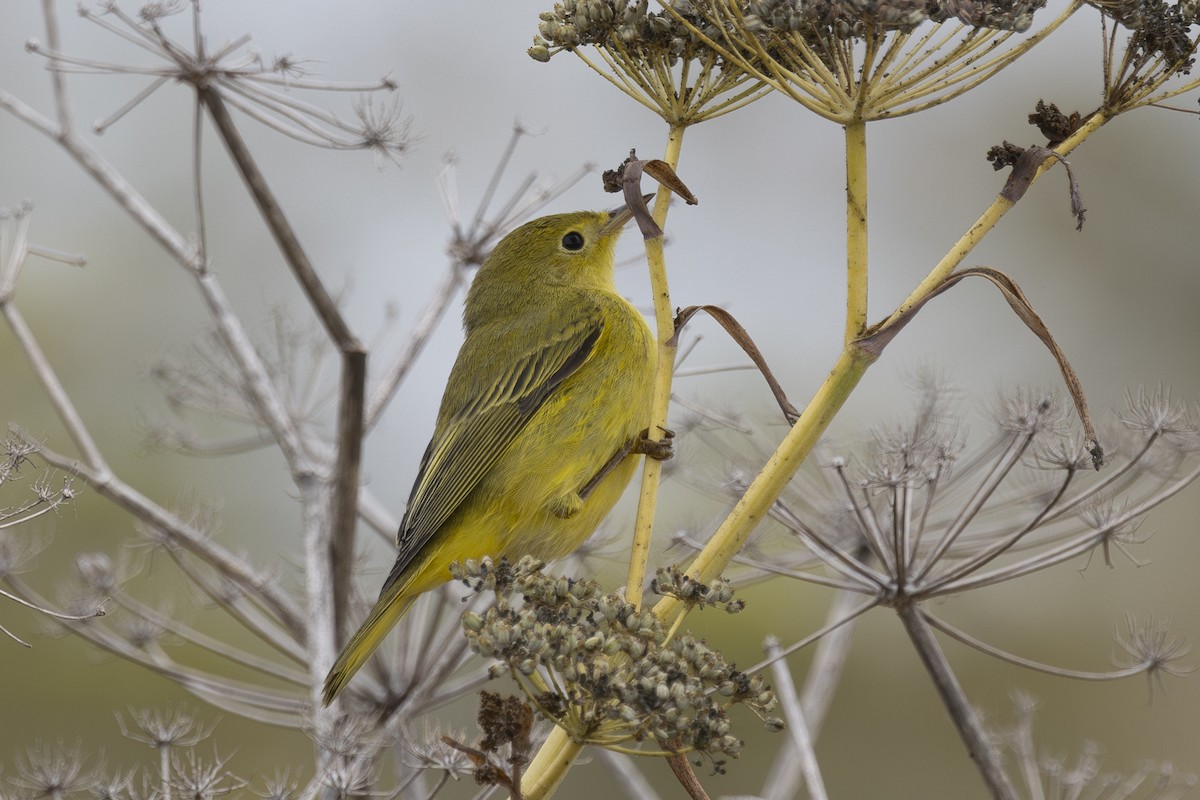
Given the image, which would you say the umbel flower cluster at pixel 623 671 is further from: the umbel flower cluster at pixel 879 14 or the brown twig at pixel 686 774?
the umbel flower cluster at pixel 879 14

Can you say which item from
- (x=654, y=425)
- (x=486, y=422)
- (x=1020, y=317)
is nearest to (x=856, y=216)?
(x=1020, y=317)

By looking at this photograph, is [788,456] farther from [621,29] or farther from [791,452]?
[621,29]

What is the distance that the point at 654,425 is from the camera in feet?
9.45

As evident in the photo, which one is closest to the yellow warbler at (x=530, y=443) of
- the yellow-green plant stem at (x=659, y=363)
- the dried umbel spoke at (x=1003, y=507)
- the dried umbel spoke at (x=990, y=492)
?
the dried umbel spoke at (x=1003, y=507)

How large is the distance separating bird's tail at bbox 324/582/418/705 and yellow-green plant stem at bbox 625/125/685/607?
1.20 m

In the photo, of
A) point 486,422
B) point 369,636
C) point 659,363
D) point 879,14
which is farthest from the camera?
point 486,422

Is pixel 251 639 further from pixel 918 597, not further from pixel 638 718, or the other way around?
pixel 638 718

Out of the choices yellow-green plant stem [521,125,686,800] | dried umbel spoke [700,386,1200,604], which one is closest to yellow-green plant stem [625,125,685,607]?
yellow-green plant stem [521,125,686,800]

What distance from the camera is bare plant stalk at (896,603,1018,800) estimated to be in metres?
2.83

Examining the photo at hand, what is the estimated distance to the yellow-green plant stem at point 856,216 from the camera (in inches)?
96.7

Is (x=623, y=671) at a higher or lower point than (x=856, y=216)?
lower

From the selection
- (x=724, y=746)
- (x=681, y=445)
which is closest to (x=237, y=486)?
(x=681, y=445)

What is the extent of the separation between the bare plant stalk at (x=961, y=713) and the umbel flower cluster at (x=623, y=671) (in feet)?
2.29

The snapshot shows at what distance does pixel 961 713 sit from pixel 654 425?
3.13 ft
